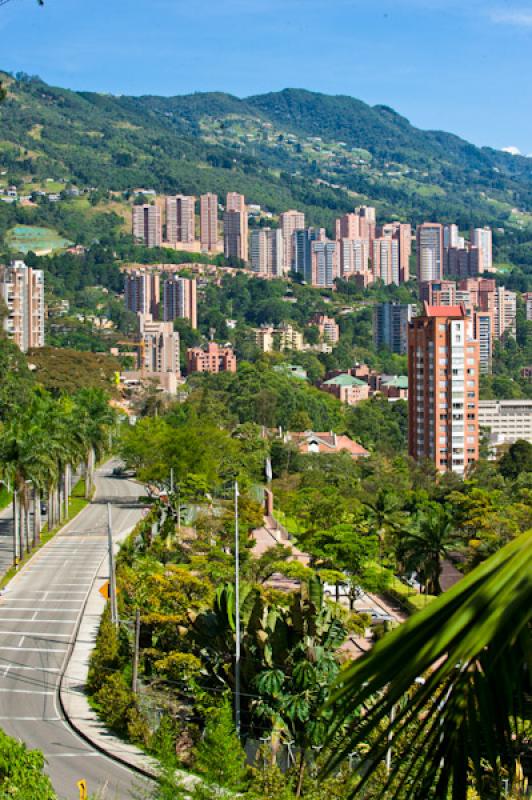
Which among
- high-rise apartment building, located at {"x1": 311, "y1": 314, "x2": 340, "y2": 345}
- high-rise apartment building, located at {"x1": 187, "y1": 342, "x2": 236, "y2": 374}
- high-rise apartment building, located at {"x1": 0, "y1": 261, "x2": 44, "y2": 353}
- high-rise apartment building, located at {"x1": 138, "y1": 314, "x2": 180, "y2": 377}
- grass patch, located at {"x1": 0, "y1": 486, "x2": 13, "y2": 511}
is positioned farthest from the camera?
high-rise apartment building, located at {"x1": 311, "y1": 314, "x2": 340, "y2": 345}

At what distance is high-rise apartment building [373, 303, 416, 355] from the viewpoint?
169125 mm

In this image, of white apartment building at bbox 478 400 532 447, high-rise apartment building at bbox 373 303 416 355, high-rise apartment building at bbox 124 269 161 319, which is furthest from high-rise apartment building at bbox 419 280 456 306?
high-rise apartment building at bbox 124 269 161 319

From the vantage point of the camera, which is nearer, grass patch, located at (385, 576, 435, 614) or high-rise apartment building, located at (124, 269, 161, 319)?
grass patch, located at (385, 576, 435, 614)

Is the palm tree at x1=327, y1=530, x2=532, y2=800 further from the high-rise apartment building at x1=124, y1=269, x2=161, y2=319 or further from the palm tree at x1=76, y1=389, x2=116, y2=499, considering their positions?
the high-rise apartment building at x1=124, y1=269, x2=161, y2=319

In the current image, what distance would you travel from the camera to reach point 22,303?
10344 centimetres

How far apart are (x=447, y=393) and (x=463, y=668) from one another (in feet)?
235

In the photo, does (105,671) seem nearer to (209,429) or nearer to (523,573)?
(523,573)

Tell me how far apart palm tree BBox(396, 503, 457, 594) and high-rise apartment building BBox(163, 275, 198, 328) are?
13571 cm

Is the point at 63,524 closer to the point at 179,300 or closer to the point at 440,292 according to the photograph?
the point at 440,292

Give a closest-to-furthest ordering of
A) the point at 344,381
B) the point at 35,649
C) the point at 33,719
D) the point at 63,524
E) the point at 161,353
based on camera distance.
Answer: the point at 33,719
the point at 35,649
the point at 63,524
the point at 344,381
the point at 161,353

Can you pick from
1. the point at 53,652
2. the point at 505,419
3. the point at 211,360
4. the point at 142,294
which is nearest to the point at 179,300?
the point at 142,294

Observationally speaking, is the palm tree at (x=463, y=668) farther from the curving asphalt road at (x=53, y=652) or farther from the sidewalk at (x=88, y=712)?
the sidewalk at (x=88, y=712)

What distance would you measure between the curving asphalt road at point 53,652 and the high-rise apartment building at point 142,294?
427 feet

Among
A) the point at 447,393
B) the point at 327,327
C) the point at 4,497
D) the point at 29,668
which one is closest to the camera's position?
the point at 29,668
